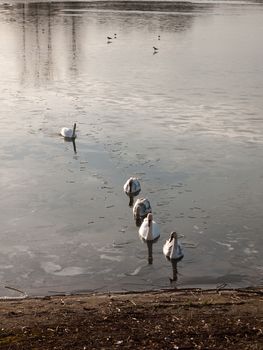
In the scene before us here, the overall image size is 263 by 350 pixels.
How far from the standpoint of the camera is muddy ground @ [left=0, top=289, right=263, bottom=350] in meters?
9.63

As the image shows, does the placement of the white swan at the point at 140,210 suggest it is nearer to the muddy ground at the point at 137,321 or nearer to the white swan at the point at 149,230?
the white swan at the point at 149,230

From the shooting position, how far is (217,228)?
1644 centimetres

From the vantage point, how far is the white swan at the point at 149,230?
51.3ft

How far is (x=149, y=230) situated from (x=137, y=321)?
207 inches

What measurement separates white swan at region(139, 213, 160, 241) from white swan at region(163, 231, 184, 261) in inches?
38.7

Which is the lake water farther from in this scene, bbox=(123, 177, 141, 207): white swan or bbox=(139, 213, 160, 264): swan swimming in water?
bbox=(123, 177, 141, 207): white swan

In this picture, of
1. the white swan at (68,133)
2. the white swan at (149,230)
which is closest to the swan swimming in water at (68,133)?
the white swan at (68,133)

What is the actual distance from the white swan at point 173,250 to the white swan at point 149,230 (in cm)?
98

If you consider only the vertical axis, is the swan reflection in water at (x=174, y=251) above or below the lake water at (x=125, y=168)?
above

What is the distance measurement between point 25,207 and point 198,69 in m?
27.9

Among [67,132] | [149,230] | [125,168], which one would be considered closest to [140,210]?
[149,230]

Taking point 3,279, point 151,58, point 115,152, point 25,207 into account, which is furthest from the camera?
point 151,58

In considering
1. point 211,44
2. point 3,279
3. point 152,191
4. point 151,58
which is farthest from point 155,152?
point 211,44

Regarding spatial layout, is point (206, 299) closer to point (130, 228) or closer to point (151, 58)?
point (130, 228)
